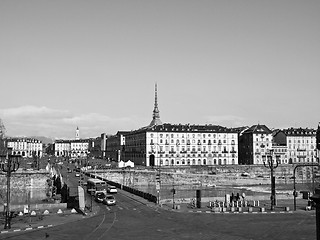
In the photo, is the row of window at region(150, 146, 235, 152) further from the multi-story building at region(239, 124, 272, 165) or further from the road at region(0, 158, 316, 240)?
the road at region(0, 158, 316, 240)

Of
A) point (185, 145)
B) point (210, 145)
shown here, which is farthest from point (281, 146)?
point (185, 145)

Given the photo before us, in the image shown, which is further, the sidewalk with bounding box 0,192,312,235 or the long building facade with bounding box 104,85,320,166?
the long building facade with bounding box 104,85,320,166

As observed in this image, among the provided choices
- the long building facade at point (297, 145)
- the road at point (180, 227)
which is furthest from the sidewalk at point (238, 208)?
the long building facade at point (297, 145)

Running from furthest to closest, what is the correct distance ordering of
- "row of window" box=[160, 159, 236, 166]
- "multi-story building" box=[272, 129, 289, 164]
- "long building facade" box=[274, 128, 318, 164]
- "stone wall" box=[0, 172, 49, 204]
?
"long building facade" box=[274, 128, 318, 164] → "multi-story building" box=[272, 129, 289, 164] → "row of window" box=[160, 159, 236, 166] → "stone wall" box=[0, 172, 49, 204]

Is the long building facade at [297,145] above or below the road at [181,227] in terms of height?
above

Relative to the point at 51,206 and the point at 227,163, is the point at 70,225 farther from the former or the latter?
the point at 227,163

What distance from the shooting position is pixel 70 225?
138ft

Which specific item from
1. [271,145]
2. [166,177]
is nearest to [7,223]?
[166,177]

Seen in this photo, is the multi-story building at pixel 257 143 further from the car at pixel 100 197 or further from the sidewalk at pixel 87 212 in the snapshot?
the car at pixel 100 197

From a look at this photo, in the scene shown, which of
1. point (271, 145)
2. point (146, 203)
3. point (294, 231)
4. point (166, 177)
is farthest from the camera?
point (271, 145)

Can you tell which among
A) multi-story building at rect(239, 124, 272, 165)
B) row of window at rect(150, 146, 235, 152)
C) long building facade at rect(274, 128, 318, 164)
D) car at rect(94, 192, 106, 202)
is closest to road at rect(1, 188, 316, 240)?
car at rect(94, 192, 106, 202)

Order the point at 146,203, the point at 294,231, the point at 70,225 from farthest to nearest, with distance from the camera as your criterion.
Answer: the point at 146,203
the point at 70,225
the point at 294,231

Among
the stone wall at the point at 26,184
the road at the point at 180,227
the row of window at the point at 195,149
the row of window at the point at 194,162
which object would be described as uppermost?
the row of window at the point at 195,149

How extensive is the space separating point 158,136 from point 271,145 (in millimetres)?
54388
